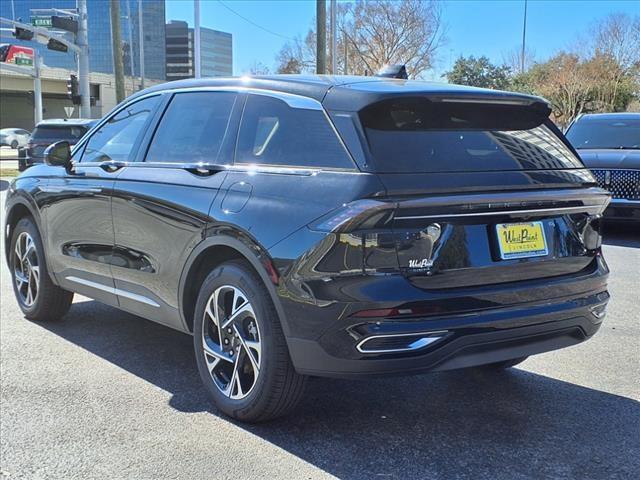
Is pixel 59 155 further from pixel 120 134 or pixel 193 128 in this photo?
pixel 193 128

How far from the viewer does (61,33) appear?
29812 millimetres

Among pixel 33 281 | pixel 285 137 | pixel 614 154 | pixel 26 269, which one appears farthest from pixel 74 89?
pixel 285 137

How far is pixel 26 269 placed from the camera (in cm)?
570

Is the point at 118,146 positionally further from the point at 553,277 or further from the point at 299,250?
the point at 553,277

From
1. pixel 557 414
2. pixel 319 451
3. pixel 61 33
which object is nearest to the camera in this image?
pixel 319 451

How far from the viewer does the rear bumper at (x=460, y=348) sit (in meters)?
3.05

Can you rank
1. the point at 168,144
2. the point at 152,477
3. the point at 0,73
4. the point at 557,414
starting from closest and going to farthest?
the point at 152,477 < the point at 557,414 < the point at 168,144 < the point at 0,73

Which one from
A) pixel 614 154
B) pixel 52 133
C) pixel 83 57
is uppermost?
pixel 83 57

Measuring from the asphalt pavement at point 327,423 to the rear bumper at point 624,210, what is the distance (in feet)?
15.4

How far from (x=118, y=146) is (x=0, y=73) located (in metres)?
70.0

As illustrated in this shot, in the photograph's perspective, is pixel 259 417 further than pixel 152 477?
Yes

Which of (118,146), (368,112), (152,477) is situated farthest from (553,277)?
(118,146)

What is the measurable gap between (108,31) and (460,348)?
57793mm

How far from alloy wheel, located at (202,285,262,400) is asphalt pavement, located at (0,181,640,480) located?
0.70 feet
